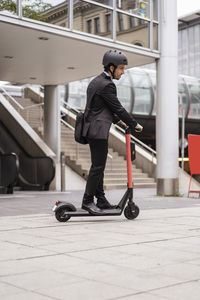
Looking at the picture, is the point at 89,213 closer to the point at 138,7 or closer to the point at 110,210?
the point at 110,210

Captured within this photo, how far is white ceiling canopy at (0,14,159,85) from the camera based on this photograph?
1119 cm

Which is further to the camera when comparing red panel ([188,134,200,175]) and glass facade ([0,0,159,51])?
red panel ([188,134,200,175])

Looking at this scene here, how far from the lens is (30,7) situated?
11.5 meters

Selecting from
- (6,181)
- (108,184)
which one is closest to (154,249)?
(6,181)

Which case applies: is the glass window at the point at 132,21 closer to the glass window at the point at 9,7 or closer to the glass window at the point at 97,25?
the glass window at the point at 97,25

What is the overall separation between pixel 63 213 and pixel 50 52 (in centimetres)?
766

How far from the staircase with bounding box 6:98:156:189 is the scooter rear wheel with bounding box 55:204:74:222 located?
34.4ft

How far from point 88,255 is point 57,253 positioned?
10.2 inches

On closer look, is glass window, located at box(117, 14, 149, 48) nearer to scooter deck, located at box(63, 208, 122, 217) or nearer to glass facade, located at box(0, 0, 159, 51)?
glass facade, located at box(0, 0, 159, 51)

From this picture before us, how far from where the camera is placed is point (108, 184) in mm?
17344

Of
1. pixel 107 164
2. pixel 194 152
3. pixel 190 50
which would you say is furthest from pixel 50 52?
pixel 190 50

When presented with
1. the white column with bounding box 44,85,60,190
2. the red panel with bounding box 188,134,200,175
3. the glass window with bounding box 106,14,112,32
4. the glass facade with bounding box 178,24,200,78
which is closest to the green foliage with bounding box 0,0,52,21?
the glass window with bounding box 106,14,112,32

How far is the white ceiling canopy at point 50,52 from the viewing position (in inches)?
440

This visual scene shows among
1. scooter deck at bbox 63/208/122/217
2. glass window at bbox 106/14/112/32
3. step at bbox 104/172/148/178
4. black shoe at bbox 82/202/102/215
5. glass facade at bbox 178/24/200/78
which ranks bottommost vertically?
step at bbox 104/172/148/178
